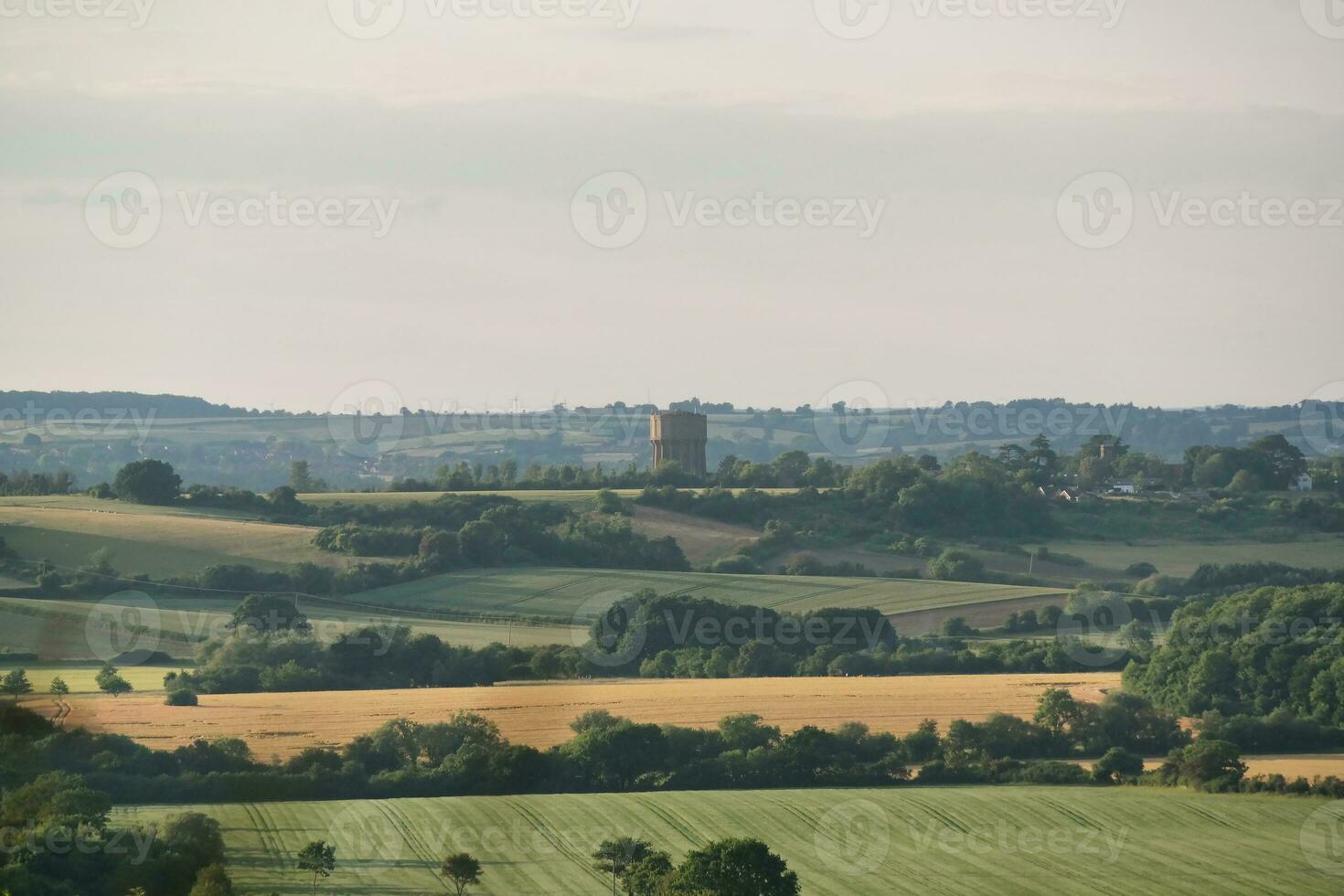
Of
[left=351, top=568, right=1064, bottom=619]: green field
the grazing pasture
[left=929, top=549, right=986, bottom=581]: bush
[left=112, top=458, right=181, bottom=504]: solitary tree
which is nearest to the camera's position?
the grazing pasture

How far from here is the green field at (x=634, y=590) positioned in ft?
216

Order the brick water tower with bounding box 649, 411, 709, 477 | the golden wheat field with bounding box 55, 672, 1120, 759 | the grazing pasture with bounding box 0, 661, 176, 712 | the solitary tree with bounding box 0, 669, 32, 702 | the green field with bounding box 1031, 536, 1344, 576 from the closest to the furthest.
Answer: the solitary tree with bounding box 0, 669, 32, 702, the golden wheat field with bounding box 55, 672, 1120, 759, the grazing pasture with bounding box 0, 661, 176, 712, the green field with bounding box 1031, 536, 1344, 576, the brick water tower with bounding box 649, 411, 709, 477

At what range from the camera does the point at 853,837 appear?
33.3m

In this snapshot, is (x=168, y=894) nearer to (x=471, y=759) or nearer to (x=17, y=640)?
(x=471, y=759)

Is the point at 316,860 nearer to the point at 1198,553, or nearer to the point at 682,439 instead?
the point at 1198,553

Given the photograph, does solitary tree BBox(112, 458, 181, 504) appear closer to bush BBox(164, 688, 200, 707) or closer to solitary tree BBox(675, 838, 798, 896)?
bush BBox(164, 688, 200, 707)

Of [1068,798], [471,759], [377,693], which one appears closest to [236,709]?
[377,693]

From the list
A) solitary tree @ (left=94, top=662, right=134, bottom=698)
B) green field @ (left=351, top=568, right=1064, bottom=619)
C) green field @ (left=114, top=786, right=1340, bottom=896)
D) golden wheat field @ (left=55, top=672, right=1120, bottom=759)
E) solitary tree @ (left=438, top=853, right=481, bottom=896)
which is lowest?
green field @ (left=114, top=786, right=1340, bottom=896)

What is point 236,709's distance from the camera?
141ft

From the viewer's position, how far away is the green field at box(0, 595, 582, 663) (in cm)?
5016

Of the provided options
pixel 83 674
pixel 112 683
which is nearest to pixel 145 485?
pixel 83 674

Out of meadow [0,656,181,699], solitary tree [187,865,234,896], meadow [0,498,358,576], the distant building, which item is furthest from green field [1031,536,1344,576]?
solitary tree [187,865,234,896]

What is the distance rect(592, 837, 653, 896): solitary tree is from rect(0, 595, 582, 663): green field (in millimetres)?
22440

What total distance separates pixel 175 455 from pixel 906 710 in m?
140
